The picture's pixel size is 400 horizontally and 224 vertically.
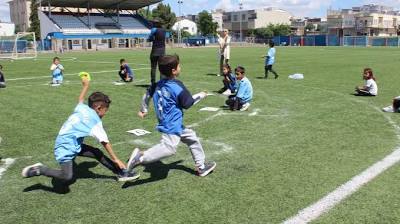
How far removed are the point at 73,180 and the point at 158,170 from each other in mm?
1122

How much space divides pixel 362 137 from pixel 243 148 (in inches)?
86.8

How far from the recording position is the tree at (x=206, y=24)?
371 feet

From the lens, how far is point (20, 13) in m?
154

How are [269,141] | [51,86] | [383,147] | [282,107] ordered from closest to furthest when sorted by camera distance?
[383,147] < [269,141] < [282,107] < [51,86]

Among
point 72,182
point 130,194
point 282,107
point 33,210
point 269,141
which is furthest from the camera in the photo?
point 282,107

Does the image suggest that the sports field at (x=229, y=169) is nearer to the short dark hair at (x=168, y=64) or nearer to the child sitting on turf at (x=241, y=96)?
the child sitting on turf at (x=241, y=96)

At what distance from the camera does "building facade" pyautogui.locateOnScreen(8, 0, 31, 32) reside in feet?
484

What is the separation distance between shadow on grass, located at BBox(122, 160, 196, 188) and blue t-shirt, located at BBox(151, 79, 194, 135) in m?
0.70

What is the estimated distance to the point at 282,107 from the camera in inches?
407

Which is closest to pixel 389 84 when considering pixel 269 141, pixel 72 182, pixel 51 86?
pixel 269 141

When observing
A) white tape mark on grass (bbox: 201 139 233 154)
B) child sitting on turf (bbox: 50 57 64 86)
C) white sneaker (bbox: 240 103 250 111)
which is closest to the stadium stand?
child sitting on turf (bbox: 50 57 64 86)

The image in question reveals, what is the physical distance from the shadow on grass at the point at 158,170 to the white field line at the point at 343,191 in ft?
5.78

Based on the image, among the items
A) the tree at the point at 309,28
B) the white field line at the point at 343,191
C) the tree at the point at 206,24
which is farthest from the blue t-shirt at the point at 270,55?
the tree at the point at 309,28

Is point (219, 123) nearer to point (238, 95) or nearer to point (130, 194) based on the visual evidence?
point (238, 95)
